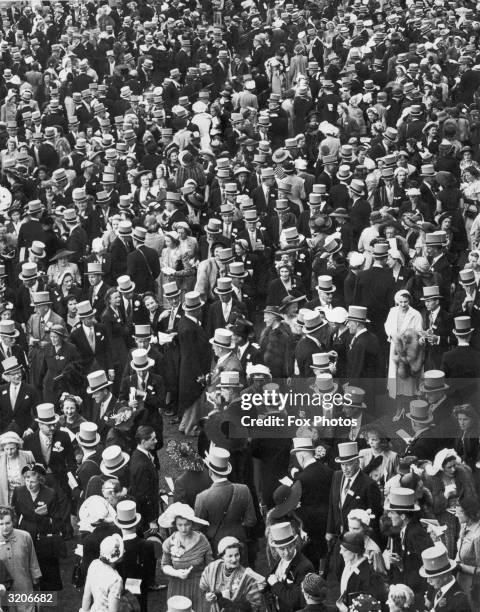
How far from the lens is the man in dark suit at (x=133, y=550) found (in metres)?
11.4

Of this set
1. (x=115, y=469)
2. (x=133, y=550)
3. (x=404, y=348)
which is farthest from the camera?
(x=404, y=348)

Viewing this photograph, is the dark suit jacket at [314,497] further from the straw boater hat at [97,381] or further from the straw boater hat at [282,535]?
the straw boater hat at [97,381]

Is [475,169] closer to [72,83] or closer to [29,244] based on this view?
[29,244]

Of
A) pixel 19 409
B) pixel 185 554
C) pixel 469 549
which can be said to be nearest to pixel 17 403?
pixel 19 409

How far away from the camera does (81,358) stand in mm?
15352

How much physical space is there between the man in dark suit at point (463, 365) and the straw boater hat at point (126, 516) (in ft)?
11.8

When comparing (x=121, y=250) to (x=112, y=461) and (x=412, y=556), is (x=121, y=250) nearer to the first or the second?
(x=112, y=461)

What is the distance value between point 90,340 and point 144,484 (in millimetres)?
3391

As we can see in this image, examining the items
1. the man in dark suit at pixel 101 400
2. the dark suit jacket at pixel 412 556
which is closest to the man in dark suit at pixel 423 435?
the dark suit jacket at pixel 412 556

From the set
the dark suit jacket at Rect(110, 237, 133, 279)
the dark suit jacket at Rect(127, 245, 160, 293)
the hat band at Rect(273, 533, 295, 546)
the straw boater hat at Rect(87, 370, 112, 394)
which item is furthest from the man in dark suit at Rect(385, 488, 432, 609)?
the dark suit jacket at Rect(110, 237, 133, 279)

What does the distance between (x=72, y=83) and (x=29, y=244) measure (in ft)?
32.5

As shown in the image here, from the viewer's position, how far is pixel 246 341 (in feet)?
48.3

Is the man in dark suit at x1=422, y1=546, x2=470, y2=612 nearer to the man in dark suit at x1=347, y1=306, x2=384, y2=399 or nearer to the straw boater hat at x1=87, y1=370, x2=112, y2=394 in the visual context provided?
the man in dark suit at x1=347, y1=306, x2=384, y2=399

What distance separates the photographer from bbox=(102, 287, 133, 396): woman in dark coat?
15.9m
